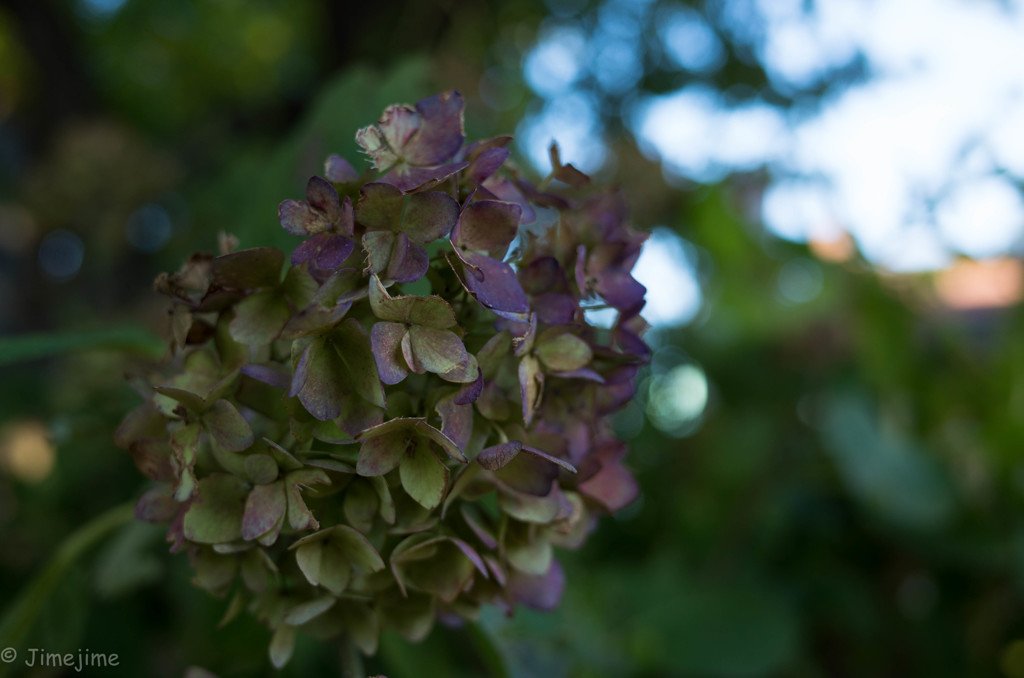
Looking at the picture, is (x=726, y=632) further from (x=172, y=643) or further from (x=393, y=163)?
(x=393, y=163)

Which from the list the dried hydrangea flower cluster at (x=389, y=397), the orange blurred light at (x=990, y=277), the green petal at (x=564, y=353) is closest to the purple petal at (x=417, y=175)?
the dried hydrangea flower cluster at (x=389, y=397)

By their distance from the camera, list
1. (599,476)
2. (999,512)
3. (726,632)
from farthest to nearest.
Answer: (999,512), (726,632), (599,476)

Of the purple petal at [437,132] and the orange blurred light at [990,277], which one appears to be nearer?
the purple petal at [437,132]

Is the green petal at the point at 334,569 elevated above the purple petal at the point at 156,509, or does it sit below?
below

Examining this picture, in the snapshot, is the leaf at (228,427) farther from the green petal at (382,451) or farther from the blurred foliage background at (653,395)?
the blurred foliage background at (653,395)

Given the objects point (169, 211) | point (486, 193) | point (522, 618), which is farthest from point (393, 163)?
point (169, 211)

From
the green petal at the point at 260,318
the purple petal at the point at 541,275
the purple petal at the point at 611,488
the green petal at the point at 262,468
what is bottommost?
the purple petal at the point at 611,488

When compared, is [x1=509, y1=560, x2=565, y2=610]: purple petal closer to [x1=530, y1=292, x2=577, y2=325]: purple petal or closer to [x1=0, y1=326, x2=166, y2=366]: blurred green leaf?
[x1=530, y1=292, x2=577, y2=325]: purple petal
